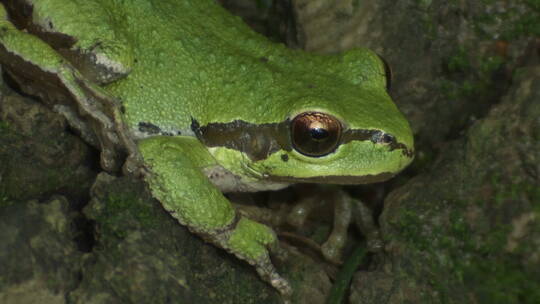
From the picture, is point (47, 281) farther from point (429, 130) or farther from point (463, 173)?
point (429, 130)

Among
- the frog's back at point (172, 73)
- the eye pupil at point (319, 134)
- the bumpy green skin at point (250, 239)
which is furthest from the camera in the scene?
the frog's back at point (172, 73)

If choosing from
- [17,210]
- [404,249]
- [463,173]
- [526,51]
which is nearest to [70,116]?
[17,210]

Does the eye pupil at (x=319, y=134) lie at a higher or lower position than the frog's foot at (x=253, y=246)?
higher

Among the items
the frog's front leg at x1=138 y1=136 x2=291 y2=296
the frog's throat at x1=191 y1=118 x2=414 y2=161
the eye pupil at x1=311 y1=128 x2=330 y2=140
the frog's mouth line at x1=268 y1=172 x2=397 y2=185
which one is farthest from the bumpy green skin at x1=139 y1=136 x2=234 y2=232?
the eye pupil at x1=311 y1=128 x2=330 y2=140

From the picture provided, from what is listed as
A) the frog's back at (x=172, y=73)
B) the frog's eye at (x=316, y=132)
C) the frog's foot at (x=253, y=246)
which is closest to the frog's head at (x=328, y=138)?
the frog's eye at (x=316, y=132)

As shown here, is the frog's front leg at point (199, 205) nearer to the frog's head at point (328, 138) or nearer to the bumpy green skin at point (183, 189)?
the bumpy green skin at point (183, 189)

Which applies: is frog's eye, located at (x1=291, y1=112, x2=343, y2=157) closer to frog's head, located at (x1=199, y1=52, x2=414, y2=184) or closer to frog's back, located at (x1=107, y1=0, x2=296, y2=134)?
frog's head, located at (x1=199, y1=52, x2=414, y2=184)

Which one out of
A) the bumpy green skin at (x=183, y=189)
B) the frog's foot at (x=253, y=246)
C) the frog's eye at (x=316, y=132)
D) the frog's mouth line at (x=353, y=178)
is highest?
the frog's eye at (x=316, y=132)

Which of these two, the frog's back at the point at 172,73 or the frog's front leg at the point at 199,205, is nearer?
the frog's front leg at the point at 199,205
